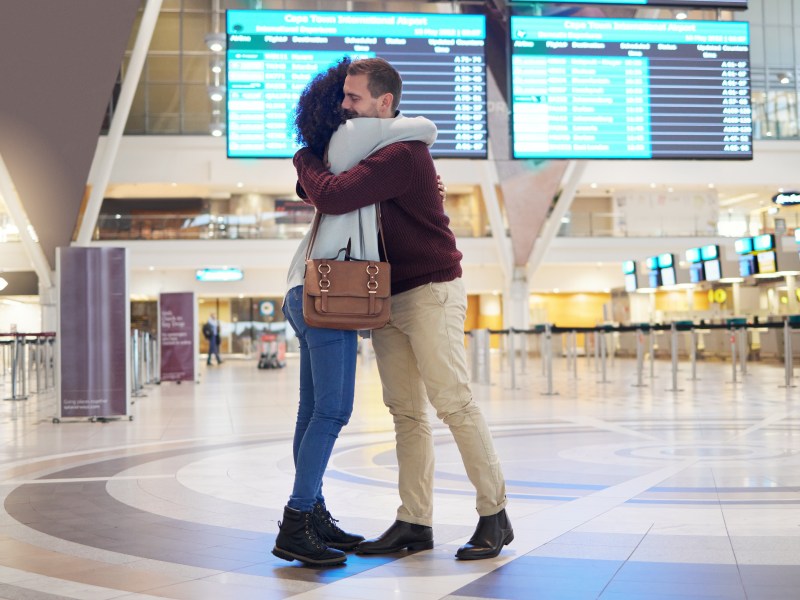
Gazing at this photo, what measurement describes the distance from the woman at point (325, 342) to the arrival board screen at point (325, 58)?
875 cm

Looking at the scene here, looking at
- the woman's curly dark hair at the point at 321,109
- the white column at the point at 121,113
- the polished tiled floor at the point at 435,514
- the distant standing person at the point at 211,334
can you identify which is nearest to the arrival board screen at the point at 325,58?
the polished tiled floor at the point at 435,514

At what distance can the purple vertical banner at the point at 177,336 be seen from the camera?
19000mm

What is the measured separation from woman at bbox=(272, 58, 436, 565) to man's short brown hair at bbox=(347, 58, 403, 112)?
69mm

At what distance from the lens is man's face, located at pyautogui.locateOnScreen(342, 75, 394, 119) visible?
337 centimetres

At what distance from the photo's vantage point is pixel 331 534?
136 inches

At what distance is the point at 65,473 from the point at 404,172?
345cm

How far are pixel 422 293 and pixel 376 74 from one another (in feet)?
2.45

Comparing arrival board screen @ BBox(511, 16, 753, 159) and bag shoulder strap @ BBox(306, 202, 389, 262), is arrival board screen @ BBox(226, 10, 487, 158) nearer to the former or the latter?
arrival board screen @ BBox(511, 16, 753, 159)

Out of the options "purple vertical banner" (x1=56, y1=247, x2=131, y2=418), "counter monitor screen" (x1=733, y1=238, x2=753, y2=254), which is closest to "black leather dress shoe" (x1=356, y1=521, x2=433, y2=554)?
"purple vertical banner" (x1=56, y1=247, x2=131, y2=418)

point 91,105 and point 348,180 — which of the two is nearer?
point 348,180

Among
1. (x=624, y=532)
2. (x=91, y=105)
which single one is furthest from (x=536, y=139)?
(x=624, y=532)

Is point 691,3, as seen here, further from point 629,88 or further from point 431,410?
point 431,410

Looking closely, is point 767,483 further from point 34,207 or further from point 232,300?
point 232,300

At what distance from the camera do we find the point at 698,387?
1376 centimetres
